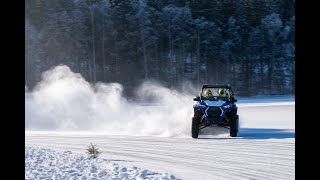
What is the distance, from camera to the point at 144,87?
154 ft

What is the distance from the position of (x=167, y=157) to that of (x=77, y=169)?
251cm

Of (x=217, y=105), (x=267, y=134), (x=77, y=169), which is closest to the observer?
(x=77, y=169)

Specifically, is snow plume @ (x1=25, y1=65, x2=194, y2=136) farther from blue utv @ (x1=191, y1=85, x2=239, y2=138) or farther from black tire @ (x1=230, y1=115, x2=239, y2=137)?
black tire @ (x1=230, y1=115, x2=239, y2=137)

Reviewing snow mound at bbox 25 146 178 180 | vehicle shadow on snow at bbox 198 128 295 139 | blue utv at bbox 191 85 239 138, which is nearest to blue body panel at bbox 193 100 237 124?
blue utv at bbox 191 85 239 138

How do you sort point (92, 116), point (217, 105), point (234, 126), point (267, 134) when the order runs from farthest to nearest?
point (92, 116)
point (267, 134)
point (217, 105)
point (234, 126)

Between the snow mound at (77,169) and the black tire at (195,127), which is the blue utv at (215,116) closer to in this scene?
the black tire at (195,127)

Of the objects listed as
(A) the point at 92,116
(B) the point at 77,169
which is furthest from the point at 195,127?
(A) the point at 92,116

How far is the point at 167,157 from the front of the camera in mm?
10016

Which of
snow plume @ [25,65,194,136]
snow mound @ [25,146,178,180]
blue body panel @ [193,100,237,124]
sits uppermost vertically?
blue body panel @ [193,100,237,124]

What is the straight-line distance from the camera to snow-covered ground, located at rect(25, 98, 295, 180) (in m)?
8.11

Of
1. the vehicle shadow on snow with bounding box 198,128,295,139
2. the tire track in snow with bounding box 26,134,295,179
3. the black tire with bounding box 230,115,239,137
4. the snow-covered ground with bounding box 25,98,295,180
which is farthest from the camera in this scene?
the vehicle shadow on snow with bounding box 198,128,295,139

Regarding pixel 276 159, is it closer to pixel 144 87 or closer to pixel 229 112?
pixel 229 112

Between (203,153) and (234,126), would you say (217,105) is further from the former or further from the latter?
(203,153)
